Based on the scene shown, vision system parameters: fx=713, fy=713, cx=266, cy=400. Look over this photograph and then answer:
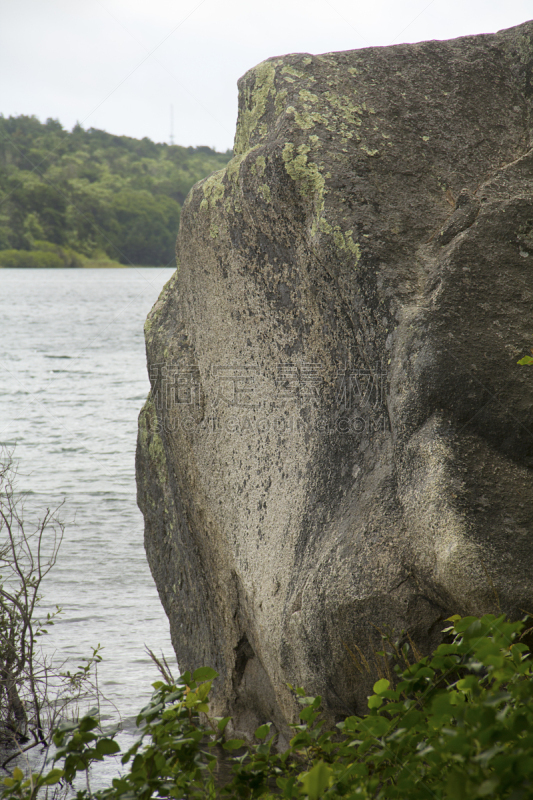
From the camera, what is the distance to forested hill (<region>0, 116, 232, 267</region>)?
19.6 meters

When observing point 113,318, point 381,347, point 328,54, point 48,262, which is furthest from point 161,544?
point 48,262

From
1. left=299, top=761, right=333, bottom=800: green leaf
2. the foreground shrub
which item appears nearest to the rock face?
the foreground shrub

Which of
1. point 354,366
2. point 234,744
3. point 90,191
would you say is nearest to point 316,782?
point 234,744

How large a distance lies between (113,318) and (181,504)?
47.8 metres

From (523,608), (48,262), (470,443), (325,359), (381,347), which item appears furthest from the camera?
(48,262)

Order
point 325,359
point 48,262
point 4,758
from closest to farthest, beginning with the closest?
1. point 325,359
2. point 4,758
3. point 48,262

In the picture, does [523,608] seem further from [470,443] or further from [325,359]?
[325,359]

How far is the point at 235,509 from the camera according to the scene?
3.87 metres

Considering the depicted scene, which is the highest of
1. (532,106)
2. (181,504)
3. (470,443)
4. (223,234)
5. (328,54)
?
(328,54)

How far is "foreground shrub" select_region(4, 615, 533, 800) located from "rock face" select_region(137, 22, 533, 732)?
3.17 feet

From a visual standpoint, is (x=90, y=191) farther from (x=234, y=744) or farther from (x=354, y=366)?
(x=234, y=744)

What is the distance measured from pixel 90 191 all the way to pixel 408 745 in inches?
1522

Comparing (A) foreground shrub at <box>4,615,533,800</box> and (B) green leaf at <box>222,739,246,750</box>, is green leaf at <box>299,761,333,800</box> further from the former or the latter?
(B) green leaf at <box>222,739,246,750</box>

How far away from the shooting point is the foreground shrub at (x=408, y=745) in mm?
1296
